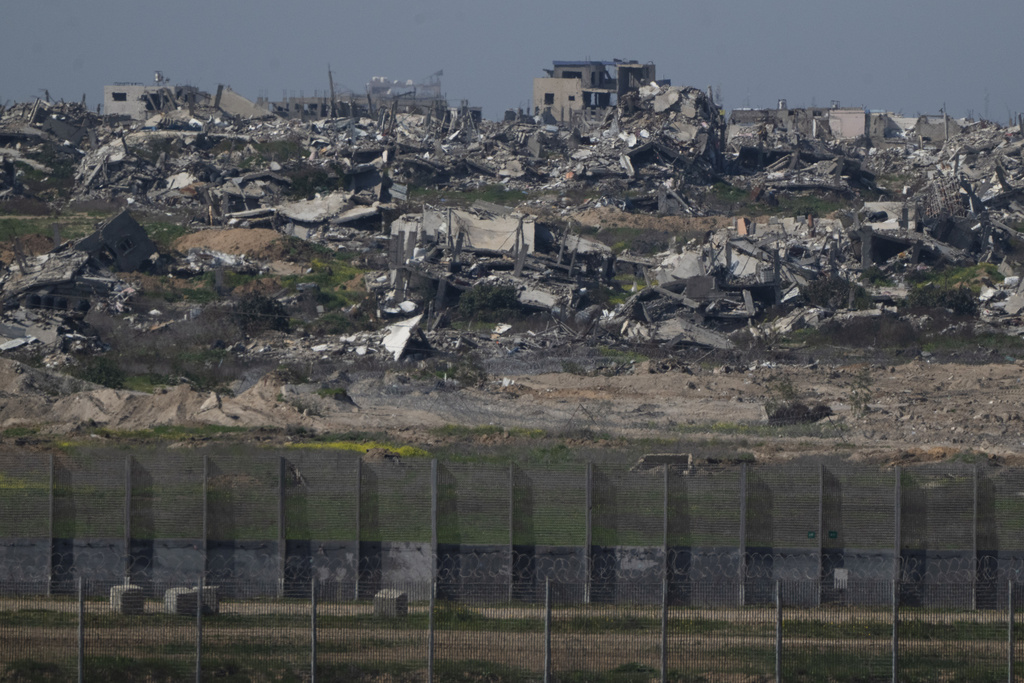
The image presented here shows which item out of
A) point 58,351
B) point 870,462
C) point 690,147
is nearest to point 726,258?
point 870,462

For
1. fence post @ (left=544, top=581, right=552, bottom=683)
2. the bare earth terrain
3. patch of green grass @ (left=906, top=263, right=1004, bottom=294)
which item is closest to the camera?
fence post @ (left=544, top=581, right=552, bottom=683)

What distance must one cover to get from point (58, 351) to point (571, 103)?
2236 inches

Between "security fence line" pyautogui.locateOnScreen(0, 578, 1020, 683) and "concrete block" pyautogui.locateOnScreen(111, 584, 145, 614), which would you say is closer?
"security fence line" pyautogui.locateOnScreen(0, 578, 1020, 683)

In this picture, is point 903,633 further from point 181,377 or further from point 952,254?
point 952,254

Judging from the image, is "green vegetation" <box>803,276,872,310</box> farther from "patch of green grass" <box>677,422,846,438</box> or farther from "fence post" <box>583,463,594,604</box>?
"fence post" <box>583,463,594,604</box>

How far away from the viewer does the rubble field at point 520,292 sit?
821 inches

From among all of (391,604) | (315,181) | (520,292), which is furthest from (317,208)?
(391,604)

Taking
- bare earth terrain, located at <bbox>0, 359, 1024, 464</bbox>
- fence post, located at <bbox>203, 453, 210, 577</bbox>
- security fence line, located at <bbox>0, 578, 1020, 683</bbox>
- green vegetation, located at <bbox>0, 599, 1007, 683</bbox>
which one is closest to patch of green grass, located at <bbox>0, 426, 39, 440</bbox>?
bare earth terrain, located at <bbox>0, 359, 1024, 464</bbox>

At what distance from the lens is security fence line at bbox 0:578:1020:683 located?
9.66 metres

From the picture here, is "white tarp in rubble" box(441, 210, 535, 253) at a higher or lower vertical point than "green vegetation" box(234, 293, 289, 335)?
higher

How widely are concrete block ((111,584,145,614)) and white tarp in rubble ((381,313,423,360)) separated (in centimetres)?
1472

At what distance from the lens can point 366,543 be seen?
1211cm

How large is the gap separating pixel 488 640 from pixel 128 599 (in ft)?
10.7

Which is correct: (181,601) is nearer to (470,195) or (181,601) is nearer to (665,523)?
(665,523)
